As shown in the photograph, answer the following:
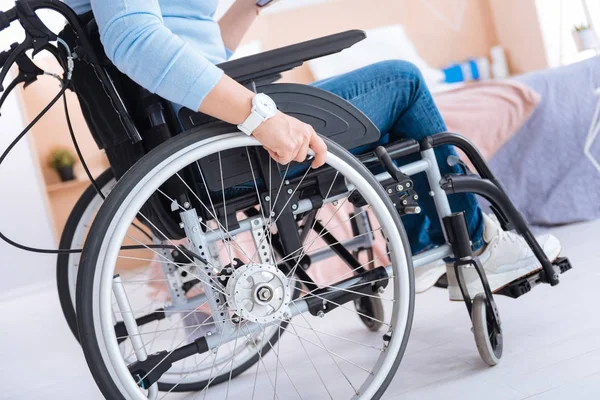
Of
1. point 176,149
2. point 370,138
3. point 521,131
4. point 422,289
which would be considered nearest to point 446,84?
point 521,131

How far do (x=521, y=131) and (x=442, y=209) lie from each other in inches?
55.6

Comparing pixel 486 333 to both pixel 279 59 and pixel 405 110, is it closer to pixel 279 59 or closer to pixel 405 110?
pixel 405 110

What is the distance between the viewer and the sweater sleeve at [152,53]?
2.89 feet

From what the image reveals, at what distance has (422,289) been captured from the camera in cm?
141

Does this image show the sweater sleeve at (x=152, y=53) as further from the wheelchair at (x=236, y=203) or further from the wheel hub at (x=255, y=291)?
the wheel hub at (x=255, y=291)

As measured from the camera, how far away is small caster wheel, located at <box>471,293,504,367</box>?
1.23 metres

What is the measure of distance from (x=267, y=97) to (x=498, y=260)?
640 mm

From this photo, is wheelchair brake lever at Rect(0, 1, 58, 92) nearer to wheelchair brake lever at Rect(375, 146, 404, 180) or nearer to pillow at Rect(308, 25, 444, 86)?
wheelchair brake lever at Rect(375, 146, 404, 180)

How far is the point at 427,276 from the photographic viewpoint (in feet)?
4.67

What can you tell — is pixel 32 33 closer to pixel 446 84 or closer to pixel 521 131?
pixel 521 131

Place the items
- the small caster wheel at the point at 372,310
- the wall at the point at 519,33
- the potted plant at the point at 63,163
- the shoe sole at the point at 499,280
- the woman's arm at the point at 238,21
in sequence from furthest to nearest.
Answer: the wall at the point at 519,33
the potted plant at the point at 63,163
the small caster wheel at the point at 372,310
the woman's arm at the point at 238,21
the shoe sole at the point at 499,280

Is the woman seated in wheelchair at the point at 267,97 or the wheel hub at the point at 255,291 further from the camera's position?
the wheel hub at the point at 255,291

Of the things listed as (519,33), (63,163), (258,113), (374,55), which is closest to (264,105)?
(258,113)

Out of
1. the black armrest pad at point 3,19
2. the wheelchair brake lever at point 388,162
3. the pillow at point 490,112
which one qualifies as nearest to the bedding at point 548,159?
the pillow at point 490,112
